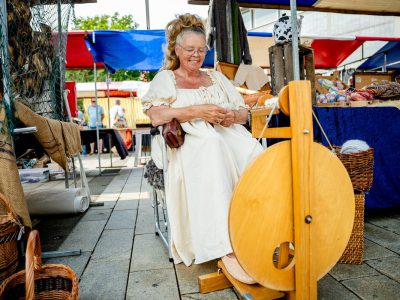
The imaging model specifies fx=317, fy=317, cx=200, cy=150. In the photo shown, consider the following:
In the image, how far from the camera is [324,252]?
121 centimetres

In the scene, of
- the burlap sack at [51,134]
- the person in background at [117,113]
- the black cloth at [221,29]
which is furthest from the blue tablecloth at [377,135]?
the person in background at [117,113]

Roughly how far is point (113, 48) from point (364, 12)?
376 cm

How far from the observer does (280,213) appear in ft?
3.79

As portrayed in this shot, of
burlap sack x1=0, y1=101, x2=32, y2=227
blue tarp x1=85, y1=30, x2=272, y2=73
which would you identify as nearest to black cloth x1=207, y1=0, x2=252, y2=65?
blue tarp x1=85, y1=30, x2=272, y2=73

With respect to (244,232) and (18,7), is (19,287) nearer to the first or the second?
(244,232)

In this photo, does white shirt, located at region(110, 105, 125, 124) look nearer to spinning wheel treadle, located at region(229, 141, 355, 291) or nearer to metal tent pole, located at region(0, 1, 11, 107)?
metal tent pole, located at region(0, 1, 11, 107)

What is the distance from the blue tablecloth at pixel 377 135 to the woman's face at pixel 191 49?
1.06m

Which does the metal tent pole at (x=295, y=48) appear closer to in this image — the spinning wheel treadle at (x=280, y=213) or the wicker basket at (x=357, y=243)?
the spinning wheel treadle at (x=280, y=213)

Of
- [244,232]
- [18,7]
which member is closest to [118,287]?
[244,232]

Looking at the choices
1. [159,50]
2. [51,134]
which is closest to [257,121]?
[51,134]

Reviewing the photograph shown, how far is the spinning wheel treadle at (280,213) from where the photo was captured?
1.11 meters

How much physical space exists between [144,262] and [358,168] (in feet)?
4.45

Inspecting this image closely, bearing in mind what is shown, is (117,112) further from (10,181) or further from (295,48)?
(295,48)

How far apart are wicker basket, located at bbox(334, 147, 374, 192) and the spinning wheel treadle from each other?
0.62 metres
